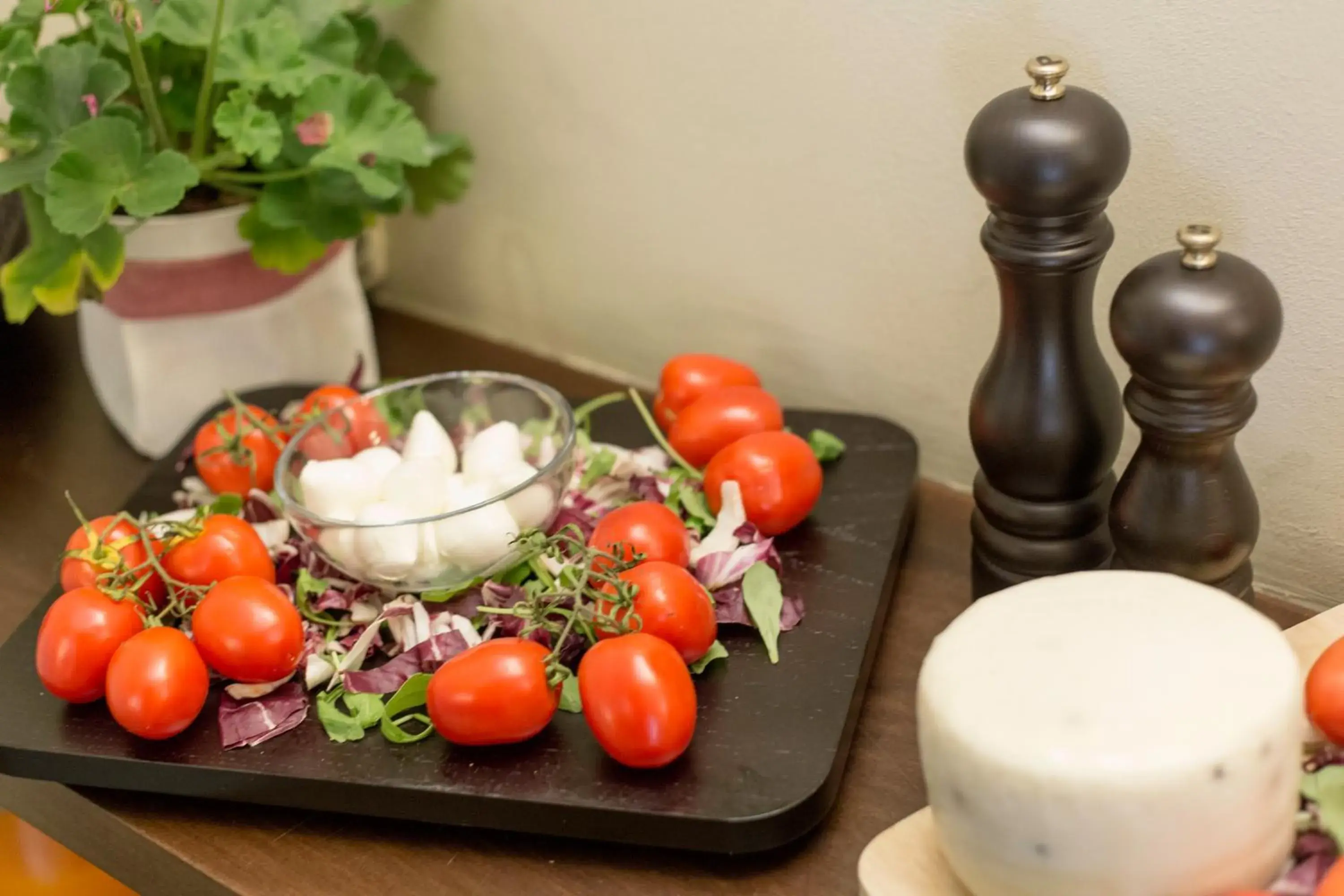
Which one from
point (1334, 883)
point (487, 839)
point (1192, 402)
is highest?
point (1192, 402)

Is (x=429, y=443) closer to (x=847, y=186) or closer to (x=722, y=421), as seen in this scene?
(x=722, y=421)

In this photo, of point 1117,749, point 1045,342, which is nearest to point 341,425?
point 1045,342

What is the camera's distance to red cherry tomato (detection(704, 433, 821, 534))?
81cm

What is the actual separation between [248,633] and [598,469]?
24 centimetres

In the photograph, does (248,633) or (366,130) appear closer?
(248,633)

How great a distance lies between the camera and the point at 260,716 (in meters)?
0.73

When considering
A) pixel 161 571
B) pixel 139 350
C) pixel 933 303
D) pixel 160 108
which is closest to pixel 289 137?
pixel 160 108

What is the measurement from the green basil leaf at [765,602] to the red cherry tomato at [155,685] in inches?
11.8

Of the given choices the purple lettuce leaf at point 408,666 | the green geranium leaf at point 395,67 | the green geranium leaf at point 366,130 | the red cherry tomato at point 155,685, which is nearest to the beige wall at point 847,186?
the green geranium leaf at point 395,67

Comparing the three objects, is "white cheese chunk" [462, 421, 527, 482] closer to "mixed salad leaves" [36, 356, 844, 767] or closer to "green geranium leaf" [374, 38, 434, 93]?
"mixed salad leaves" [36, 356, 844, 767]

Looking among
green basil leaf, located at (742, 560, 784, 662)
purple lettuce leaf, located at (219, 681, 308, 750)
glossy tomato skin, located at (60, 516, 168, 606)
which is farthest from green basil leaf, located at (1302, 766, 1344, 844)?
glossy tomato skin, located at (60, 516, 168, 606)

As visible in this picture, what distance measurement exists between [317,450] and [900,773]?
42 cm

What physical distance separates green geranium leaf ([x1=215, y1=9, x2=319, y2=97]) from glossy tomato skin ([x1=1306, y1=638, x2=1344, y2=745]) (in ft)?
2.21

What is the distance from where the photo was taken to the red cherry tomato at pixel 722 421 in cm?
87
